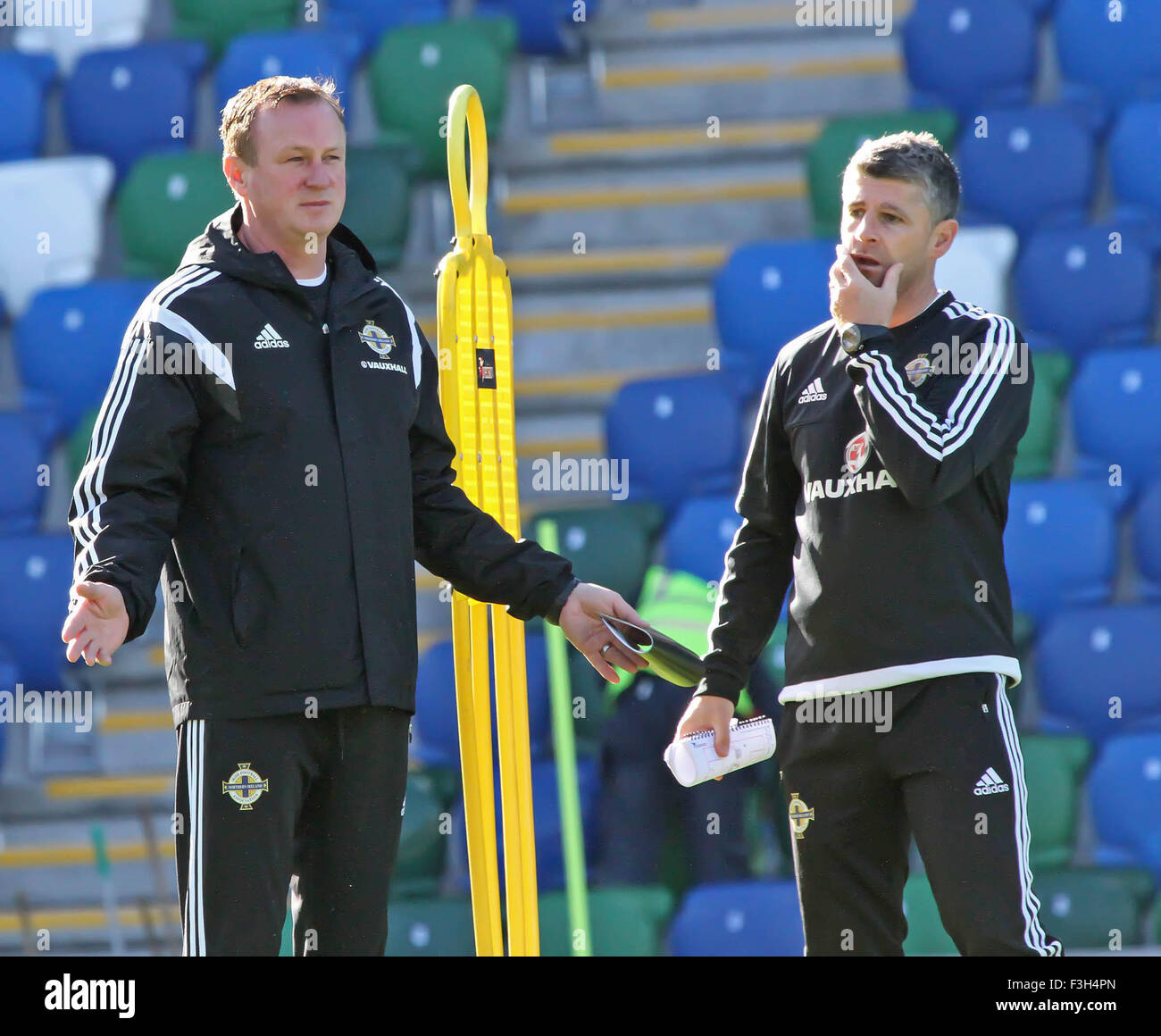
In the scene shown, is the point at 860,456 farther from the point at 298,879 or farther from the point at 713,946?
the point at 713,946

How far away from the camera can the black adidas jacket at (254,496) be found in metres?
2.13

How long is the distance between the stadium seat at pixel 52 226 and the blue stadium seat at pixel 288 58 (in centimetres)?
52

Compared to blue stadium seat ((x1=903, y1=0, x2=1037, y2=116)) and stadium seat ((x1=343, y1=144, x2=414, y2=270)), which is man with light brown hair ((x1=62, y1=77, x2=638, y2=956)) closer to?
stadium seat ((x1=343, y1=144, x2=414, y2=270))

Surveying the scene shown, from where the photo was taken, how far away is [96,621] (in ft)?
6.65

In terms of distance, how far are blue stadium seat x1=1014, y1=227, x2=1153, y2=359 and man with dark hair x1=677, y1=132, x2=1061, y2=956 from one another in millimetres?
2663

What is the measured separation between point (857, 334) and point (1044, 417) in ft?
8.57

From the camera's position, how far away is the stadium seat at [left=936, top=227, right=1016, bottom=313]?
4.86m

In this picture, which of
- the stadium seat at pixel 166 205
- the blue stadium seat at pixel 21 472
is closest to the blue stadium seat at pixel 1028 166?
the stadium seat at pixel 166 205

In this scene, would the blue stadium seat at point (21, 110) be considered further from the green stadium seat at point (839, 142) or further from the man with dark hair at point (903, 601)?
the man with dark hair at point (903, 601)

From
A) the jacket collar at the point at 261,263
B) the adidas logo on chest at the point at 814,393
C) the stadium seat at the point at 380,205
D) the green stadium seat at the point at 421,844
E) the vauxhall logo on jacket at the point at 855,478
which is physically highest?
the stadium seat at the point at 380,205

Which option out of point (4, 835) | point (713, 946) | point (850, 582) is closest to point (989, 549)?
point (850, 582)
